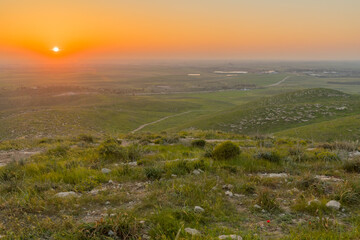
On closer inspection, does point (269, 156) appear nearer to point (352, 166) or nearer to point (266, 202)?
point (352, 166)

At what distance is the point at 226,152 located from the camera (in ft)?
33.7

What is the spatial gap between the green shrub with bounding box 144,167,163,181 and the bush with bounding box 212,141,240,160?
322 centimetres

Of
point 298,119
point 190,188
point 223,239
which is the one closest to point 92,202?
point 190,188

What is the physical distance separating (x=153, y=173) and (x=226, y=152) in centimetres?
386

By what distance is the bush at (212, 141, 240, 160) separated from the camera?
1016 cm

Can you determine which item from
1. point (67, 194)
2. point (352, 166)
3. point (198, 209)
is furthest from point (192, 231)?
point (352, 166)

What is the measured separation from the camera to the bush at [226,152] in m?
10.2

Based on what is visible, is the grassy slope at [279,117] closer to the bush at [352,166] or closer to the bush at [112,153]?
the bush at [352,166]

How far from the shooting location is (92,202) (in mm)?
5996

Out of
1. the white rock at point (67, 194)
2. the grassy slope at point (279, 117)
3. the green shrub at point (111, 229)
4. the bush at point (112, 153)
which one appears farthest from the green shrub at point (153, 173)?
the grassy slope at point (279, 117)

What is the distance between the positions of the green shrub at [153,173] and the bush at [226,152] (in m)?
3.22

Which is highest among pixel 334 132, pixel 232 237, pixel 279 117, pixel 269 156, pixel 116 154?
pixel 232 237

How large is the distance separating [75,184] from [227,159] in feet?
20.2

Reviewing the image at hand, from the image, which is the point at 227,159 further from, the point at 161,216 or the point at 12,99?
the point at 12,99
